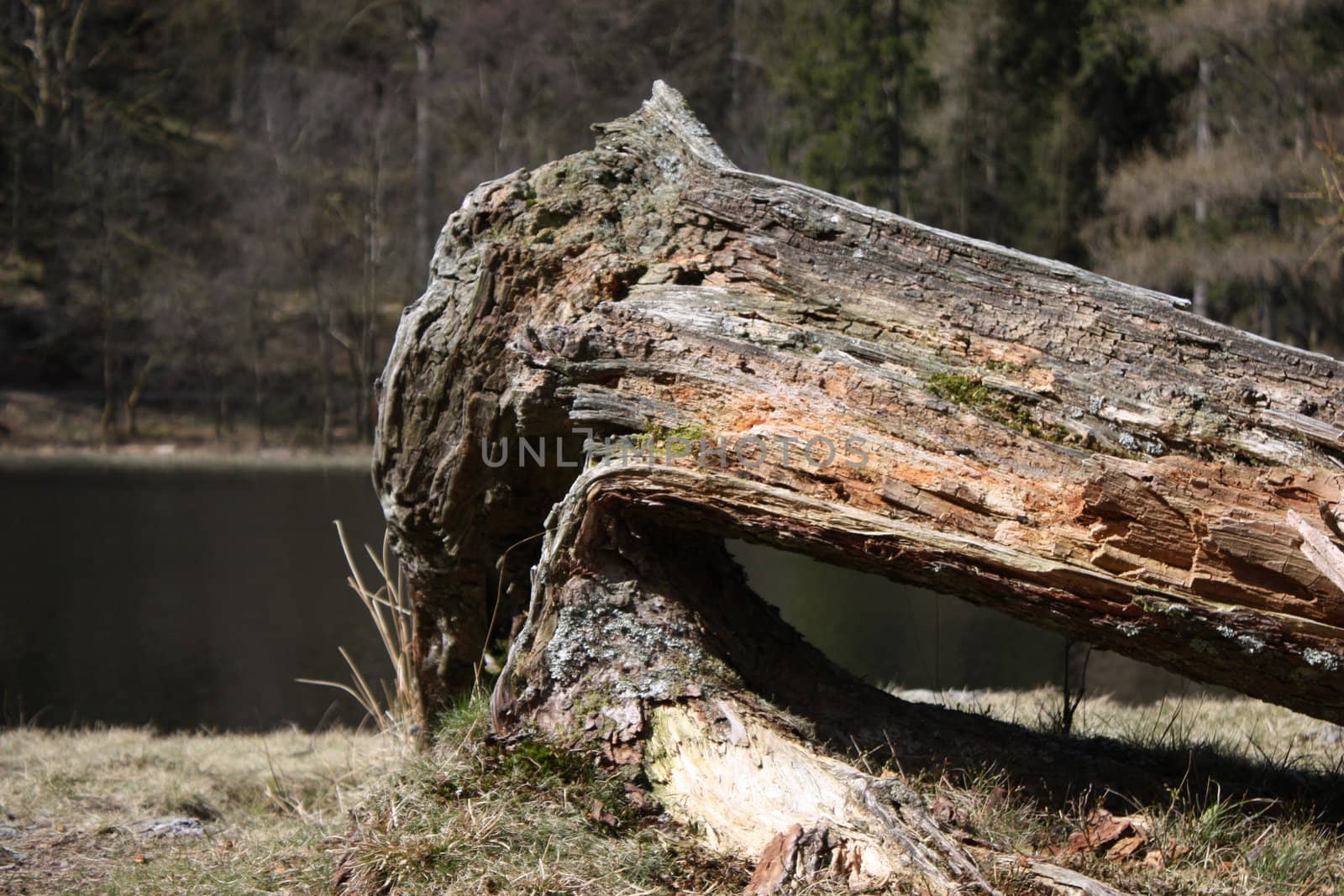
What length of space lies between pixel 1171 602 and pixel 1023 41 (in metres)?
20.3

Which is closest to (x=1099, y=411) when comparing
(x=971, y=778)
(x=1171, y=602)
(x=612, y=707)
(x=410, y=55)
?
(x=1171, y=602)

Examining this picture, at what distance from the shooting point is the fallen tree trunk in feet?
7.63

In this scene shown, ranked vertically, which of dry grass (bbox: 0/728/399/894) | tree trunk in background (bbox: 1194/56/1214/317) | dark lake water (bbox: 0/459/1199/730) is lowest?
dark lake water (bbox: 0/459/1199/730)

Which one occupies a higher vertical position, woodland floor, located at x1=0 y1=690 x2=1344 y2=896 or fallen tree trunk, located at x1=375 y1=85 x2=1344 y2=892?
fallen tree trunk, located at x1=375 y1=85 x2=1344 y2=892

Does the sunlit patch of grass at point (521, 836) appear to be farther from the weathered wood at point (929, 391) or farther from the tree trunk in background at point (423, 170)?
the tree trunk in background at point (423, 170)

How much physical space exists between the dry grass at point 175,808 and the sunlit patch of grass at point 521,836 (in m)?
0.19

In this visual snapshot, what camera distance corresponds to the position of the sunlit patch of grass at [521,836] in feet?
7.79

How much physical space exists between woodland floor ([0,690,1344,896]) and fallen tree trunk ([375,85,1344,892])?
153 millimetres

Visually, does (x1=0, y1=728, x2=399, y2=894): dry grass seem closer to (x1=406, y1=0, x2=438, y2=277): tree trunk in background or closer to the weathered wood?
the weathered wood

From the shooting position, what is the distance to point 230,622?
986 centimetres

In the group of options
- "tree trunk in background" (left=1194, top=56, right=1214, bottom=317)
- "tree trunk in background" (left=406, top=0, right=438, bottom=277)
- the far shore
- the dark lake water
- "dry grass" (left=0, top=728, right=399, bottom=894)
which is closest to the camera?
"dry grass" (left=0, top=728, right=399, bottom=894)

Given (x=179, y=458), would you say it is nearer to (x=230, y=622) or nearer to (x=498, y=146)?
(x=498, y=146)

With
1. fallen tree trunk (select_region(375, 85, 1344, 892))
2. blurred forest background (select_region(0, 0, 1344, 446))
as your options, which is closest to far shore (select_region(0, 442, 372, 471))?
blurred forest background (select_region(0, 0, 1344, 446))

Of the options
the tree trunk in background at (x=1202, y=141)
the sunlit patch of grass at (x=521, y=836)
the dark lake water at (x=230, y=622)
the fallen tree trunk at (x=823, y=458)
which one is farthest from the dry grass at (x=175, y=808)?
the tree trunk in background at (x=1202, y=141)
